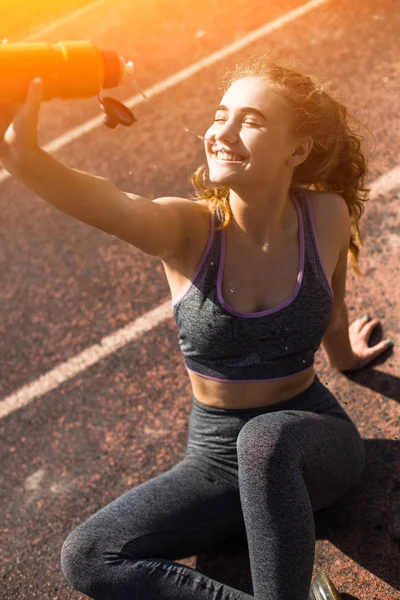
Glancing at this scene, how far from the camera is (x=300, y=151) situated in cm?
292

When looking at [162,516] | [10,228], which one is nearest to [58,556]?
[162,516]

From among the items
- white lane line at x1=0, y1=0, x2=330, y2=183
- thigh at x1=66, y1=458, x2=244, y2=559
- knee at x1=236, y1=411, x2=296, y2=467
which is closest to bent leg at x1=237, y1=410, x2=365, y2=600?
knee at x1=236, y1=411, x2=296, y2=467

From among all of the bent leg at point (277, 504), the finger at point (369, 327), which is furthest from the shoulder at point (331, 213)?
the finger at point (369, 327)

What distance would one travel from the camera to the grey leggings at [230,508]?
8.62 feet

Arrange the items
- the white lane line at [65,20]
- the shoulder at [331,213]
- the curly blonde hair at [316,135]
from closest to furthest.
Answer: the curly blonde hair at [316,135], the shoulder at [331,213], the white lane line at [65,20]

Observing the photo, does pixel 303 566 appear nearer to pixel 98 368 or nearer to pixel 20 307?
pixel 98 368

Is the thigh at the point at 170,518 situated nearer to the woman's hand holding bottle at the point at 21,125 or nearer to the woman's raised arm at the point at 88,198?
the woman's raised arm at the point at 88,198

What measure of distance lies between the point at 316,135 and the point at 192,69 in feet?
10.5

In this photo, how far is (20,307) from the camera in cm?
470

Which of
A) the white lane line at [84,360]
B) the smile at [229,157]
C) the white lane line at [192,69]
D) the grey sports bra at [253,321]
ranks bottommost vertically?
the white lane line at [84,360]

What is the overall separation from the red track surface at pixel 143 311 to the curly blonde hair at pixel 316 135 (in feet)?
0.91

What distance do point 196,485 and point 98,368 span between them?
1.37m

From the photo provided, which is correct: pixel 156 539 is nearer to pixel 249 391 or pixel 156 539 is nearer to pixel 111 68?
pixel 249 391

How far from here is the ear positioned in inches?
114
